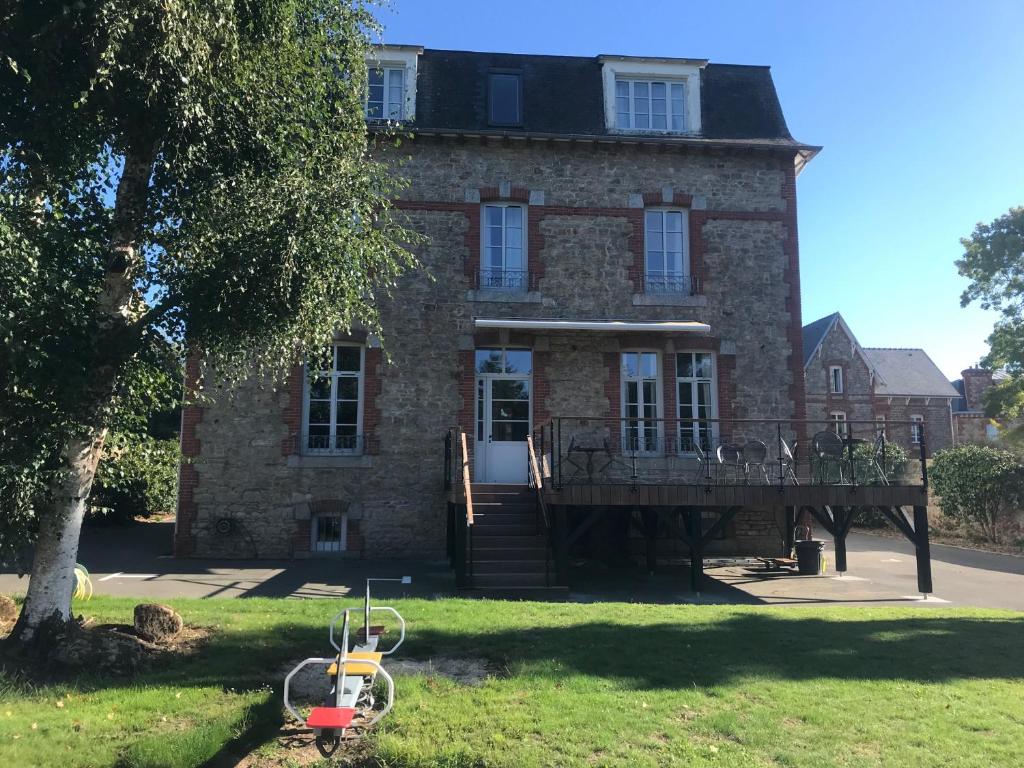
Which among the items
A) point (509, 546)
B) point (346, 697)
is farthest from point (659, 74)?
point (346, 697)

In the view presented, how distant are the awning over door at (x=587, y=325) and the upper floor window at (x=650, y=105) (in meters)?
4.30

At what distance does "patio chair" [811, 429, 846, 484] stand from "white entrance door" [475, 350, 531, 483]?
5152 mm

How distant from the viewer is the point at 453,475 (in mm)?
12125

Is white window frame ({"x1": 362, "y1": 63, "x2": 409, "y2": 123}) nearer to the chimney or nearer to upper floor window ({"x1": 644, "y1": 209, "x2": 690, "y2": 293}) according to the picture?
upper floor window ({"x1": 644, "y1": 209, "x2": 690, "y2": 293})

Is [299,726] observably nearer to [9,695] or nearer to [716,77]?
[9,695]

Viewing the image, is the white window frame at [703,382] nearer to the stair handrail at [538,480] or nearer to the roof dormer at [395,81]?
the stair handrail at [538,480]

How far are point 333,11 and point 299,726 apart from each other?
262 inches

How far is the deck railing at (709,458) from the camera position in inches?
411

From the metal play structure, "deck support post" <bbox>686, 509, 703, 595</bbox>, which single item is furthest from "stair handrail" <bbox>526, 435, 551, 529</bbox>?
the metal play structure

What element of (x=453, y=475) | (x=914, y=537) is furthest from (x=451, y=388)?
(x=914, y=537)

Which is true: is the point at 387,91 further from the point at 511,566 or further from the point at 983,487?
the point at 983,487

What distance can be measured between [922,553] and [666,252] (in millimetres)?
7051

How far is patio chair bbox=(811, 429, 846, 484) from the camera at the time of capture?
10.4 meters

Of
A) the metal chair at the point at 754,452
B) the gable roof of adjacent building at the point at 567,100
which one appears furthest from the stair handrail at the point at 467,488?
the gable roof of adjacent building at the point at 567,100
